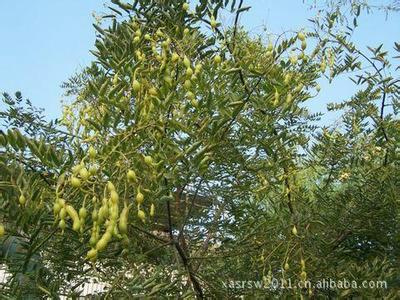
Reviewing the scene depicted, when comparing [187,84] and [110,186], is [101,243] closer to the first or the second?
[110,186]

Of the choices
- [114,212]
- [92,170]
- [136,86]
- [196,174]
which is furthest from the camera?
[196,174]

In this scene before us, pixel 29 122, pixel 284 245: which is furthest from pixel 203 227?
pixel 29 122

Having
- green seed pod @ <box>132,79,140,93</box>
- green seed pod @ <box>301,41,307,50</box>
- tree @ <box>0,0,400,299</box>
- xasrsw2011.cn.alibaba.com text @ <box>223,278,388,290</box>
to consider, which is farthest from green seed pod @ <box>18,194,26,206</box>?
green seed pod @ <box>301,41,307,50</box>

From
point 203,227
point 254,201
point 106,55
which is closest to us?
point 106,55

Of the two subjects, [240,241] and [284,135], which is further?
[240,241]

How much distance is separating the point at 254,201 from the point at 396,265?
2.14ft

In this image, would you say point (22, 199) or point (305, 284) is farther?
point (305, 284)

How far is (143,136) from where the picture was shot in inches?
54.5

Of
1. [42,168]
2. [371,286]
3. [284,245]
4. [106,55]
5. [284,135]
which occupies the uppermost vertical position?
[106,55]

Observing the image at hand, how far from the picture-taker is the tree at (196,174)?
1.28 meters

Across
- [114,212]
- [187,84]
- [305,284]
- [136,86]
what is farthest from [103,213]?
[305,284]

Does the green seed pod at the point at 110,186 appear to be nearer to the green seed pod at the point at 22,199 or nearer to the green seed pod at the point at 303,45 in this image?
the green seed pod at the point at 22,199

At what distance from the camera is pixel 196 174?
1.75 meters

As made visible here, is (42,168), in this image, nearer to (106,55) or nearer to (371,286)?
(106,55)
